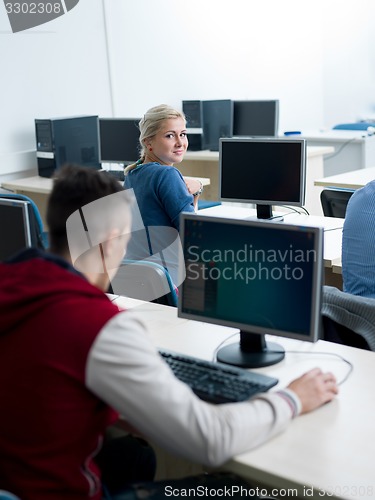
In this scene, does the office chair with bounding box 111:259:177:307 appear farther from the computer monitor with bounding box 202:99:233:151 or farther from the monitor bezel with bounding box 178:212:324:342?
the computer monitor with bounding box 202:99:233:151

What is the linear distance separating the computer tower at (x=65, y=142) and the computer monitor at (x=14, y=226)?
258cm

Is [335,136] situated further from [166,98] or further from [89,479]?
[89,479]

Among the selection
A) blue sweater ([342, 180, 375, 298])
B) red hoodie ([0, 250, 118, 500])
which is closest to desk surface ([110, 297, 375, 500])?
red hoodie ([0, 250, 118, 500])

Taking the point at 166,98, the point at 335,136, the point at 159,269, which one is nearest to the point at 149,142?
the point at 159,269

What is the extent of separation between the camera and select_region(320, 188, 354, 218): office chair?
3.71 meters

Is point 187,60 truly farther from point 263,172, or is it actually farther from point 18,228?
point 18,228

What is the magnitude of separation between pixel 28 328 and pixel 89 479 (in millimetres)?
322

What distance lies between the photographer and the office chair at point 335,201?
3.71 meters

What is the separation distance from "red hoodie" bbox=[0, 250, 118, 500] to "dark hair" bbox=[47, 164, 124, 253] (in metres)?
0.10

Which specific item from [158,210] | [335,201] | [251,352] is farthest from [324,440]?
[335,201]

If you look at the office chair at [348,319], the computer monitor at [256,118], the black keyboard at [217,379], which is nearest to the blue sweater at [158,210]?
the office chair at [348,319]

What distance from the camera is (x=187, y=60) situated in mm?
6367

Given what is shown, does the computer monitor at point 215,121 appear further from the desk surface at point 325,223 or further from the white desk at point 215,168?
the desk surface at point 325,223

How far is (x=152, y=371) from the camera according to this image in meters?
1.30
